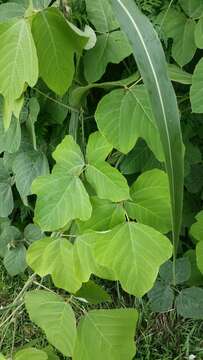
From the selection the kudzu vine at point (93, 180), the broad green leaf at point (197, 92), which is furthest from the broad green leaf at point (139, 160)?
the broad green leaf at point (197, 92)

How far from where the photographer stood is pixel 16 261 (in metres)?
1.78

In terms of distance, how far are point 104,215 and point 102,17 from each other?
463 millimetres

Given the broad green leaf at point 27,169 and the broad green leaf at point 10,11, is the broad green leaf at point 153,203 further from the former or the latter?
the broad green leaf at point 10,11

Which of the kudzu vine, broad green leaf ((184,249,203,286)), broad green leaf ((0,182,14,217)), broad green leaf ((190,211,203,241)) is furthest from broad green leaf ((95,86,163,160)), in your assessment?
broad green leaf ((0,182,14,217))

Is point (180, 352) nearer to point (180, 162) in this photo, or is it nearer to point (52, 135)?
point (52, 135)

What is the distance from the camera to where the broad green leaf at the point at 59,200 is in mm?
1204

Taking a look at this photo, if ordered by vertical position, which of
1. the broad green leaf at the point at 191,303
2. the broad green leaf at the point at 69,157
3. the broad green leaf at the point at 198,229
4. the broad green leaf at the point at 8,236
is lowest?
the broad green leaf at the point at 191,303

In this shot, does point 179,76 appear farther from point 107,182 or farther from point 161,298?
point 161,298

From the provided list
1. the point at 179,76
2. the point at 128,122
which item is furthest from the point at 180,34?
the point at 128,122

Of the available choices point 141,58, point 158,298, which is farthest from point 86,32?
point 158,298

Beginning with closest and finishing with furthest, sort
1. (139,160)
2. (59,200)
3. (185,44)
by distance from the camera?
1. (59,200)
2. (185,44)
3. (139,160)

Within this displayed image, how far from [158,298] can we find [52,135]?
1.75ft

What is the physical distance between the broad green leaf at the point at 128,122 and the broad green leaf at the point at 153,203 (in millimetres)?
50

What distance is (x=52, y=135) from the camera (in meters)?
1.63
